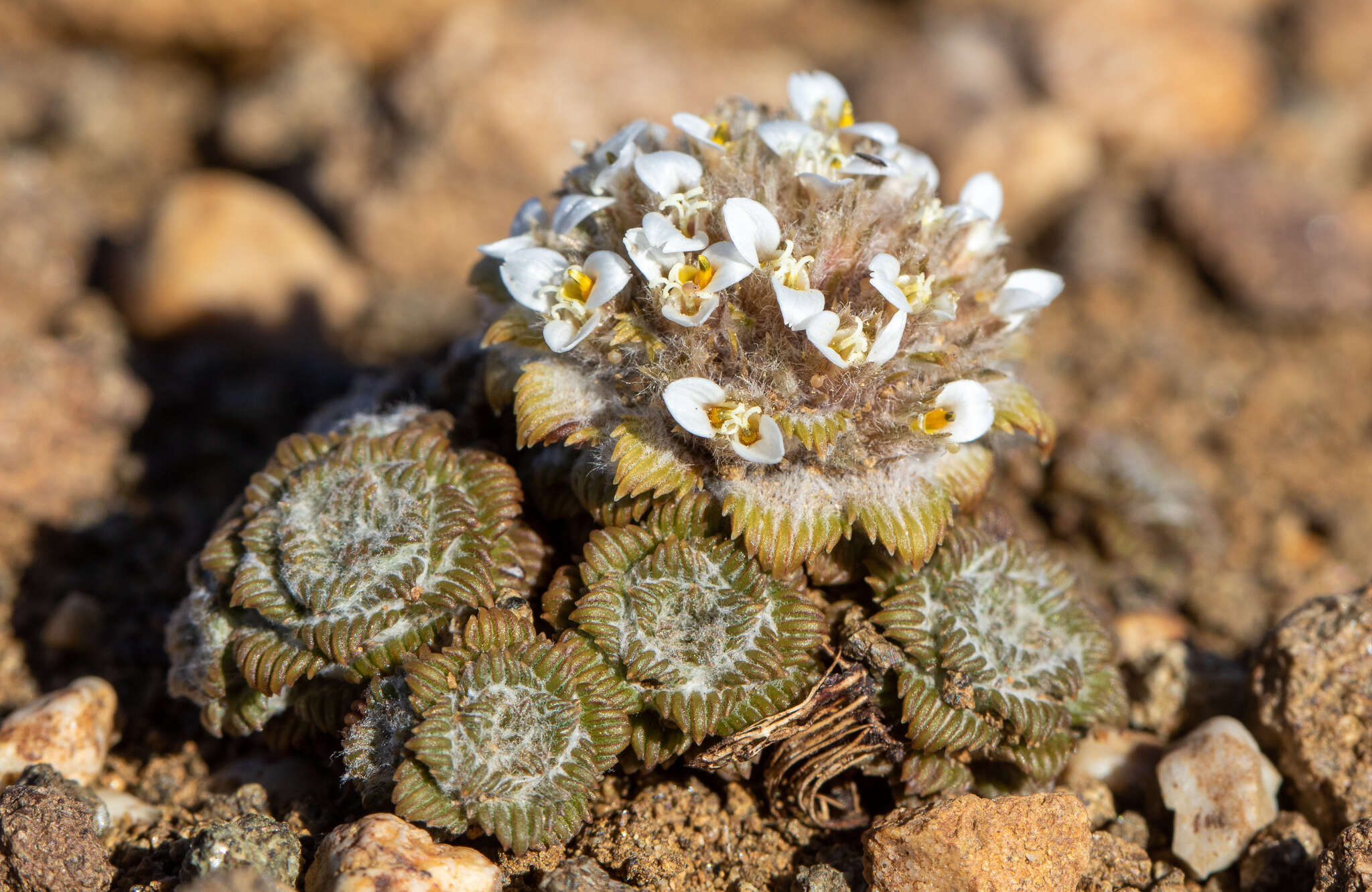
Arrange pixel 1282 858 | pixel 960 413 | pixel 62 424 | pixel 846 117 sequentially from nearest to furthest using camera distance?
pixel 960 413 → pixel 1282 858 → pixel 846 117 → pixel 62 424

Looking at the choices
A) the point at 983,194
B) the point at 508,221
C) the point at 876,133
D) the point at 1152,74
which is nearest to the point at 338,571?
the point at 876,133

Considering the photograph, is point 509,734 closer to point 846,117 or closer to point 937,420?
point 937,420

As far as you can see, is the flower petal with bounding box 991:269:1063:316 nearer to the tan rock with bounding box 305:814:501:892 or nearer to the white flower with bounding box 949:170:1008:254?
the white flower with bounding box 949:170:1008:254

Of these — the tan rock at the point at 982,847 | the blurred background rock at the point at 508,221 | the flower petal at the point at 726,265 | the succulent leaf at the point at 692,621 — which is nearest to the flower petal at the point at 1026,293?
the flower petal at the point at 726,265

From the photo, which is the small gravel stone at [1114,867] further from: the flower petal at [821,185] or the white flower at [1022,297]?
the flower petal at [821,185]

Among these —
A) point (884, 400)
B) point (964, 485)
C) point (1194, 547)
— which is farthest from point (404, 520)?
point (1194, 547)

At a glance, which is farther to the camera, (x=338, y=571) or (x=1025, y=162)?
(x=1025, y=162)

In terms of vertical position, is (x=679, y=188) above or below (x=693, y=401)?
above
